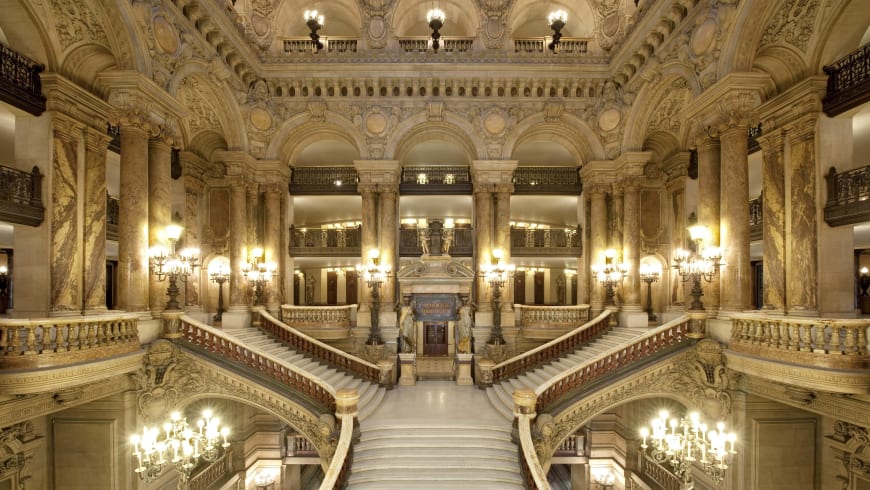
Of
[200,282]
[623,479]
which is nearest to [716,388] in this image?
[623,479]

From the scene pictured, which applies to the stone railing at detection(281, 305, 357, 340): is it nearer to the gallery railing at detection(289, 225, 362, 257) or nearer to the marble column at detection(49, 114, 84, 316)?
the gallery railing at detection(289, 225, 362, 257)

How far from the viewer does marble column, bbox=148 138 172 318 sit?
1051 centimetres

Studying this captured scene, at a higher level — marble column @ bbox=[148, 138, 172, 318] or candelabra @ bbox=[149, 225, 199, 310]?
marble column @ bbox=[148, 138, 172, 318]

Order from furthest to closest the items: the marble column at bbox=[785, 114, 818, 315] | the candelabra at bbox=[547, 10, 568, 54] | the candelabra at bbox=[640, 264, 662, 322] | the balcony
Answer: the balcony < the candelabra at bbox=[640, 264, 662, 322] < the candelabra at bbox=[547, 10, 568, 54] < the marble column at bbox=[785, 114, 818, 315]

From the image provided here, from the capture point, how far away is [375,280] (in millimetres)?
15086

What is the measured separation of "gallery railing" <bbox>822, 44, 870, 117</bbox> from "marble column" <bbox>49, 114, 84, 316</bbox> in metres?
17.0

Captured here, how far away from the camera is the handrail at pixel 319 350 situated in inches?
517

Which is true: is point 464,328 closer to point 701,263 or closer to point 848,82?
point 701,263

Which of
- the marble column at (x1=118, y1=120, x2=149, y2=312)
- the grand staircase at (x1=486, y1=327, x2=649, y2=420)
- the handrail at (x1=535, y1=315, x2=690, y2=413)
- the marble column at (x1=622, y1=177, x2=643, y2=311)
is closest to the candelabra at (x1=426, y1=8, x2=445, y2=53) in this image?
the marble column at (x1=622, y1=177, x2=643, y2=311)

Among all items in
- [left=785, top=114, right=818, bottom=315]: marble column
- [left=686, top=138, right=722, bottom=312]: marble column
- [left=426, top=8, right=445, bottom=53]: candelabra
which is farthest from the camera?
[left=426, top=8, right=445, bottom=53]: candelabra

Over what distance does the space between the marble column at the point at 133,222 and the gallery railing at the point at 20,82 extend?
1.54 meters

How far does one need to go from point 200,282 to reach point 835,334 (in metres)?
18.6

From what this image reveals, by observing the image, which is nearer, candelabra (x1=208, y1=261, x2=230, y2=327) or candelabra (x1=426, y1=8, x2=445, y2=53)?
candelabra (x1=208, y1=261, x2=230, y2=327)

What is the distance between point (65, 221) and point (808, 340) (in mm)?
15160
